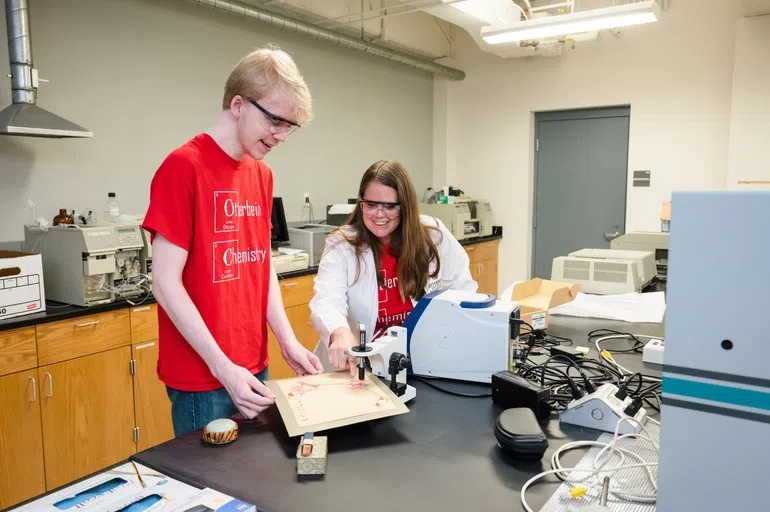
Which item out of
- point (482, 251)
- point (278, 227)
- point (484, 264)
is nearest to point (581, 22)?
point (278, 227)

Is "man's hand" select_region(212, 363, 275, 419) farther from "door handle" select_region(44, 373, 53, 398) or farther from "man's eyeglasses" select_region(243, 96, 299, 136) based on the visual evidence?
"door handle" select_region(44, 373, 53, 398)

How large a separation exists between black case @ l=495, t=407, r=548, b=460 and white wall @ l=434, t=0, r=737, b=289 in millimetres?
3277

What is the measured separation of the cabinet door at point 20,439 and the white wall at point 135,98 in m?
0.86

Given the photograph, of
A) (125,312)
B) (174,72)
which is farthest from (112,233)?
(174,72)

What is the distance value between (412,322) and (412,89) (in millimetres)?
4366

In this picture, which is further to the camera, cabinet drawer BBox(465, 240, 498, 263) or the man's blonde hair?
cabinet drawer BBox(465, 240, 498, 263)

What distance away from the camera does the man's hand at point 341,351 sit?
4.55 feet

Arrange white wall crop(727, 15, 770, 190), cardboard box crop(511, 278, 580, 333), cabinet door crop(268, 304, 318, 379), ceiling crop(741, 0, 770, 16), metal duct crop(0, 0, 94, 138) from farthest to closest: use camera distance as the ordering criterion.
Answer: white wall crop(727, 15, 770, 190)
ceiling crop(741, 0, 770, 16)
cabinet door crop(268, 304, 318, 379)
metal duct crop(0, 0, 94, 138)
cardboard box crop(511, 278, 580, 333)

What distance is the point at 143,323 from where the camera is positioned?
8.45ft

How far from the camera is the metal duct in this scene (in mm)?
2342

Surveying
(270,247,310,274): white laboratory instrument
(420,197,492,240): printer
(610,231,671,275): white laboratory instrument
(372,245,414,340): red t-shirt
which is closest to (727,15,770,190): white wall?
(610,231,671,275): white laboratory instrument

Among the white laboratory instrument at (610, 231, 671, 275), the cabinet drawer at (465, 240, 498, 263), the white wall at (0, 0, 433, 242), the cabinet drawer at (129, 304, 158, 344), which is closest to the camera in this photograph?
the cabinet drawer at (129, 304, 158, 344)

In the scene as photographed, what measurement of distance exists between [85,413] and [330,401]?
1.69 m

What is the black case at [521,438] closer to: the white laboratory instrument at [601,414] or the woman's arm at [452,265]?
the white laboratory instrument at [601,414]
